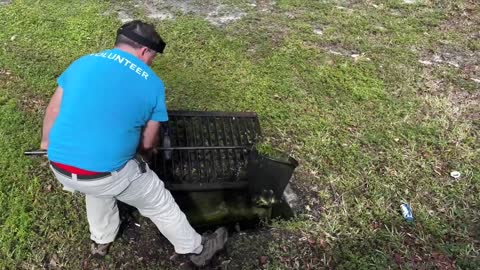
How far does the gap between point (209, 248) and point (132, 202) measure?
0.57m

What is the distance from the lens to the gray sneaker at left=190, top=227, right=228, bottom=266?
2.75m

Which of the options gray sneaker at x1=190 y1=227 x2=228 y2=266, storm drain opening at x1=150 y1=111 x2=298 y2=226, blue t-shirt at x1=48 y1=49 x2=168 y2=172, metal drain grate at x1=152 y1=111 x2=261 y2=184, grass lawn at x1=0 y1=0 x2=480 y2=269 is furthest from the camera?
metal drain grate at x1=152 y1=111 x2=261 y2=184

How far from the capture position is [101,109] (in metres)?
2.17

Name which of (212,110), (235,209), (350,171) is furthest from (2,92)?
(350,171)

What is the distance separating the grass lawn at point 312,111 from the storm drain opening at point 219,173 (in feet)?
0.91

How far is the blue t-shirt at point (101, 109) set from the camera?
7.11 feet

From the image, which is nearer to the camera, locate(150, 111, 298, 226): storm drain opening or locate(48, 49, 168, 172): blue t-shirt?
locate(48, 49, 168, 172): blue t-shirt

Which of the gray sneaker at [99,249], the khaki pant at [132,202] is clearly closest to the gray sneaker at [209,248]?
the khaki pant at [132,202]

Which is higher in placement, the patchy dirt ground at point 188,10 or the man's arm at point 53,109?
the man's arm at point 53,109

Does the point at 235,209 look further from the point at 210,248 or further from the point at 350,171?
the point at 350,171

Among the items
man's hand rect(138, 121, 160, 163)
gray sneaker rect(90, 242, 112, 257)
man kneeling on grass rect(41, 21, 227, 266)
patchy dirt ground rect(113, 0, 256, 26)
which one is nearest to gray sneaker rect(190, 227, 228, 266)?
man kneeling on grass rect(41, 21, 227, 266)

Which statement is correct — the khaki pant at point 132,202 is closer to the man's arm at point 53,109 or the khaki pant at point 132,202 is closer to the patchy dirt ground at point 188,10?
the man's arm at point 53,109

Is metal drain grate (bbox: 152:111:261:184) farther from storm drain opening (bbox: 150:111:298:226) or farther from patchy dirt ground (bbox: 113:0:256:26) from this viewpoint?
patchy dirt ground (bbox: 113:0:256:26)

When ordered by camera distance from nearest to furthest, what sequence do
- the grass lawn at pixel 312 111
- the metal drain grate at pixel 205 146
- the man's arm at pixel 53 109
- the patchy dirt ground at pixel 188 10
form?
the man's arm at pixel 53 109 < the grass lawn at pixel 312 111 < the metal drain grate at pixel 205 146 < the patchy dirt ground at pixel 188 10
